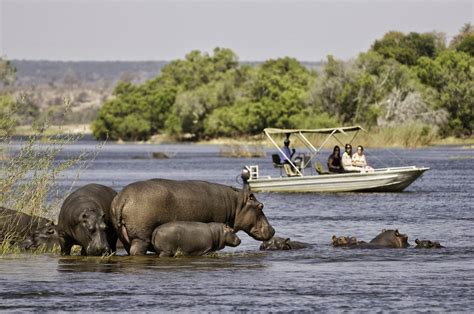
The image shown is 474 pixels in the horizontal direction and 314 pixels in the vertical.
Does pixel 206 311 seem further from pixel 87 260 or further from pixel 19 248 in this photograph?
pixel 19 248

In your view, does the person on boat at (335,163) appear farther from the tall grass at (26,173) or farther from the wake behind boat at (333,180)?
the tall grass at (26,173)

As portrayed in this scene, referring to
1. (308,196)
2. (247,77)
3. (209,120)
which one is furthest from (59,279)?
(247,77)

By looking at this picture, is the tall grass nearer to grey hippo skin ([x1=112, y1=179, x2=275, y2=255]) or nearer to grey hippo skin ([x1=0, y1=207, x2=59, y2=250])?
grey hippo skin ([x1=0, y1=207, x2=59, y2=250])

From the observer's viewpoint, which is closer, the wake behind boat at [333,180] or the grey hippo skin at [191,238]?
the grey hippo skin at [191,238]

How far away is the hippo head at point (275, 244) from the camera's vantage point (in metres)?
21.6

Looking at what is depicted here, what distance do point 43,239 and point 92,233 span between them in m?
1.98

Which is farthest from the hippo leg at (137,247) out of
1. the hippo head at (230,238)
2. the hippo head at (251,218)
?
the hippo head at (251,218)

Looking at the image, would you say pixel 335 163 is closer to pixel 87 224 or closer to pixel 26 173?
pixel 26 173

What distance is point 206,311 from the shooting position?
14859 mm

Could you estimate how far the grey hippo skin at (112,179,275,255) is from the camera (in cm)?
1914

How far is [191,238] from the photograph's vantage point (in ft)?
64.2

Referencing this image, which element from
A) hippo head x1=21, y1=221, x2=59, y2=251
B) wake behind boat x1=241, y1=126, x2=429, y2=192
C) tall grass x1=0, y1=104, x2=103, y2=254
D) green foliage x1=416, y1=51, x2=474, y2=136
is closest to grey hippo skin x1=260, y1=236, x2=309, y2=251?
tall grass x1=0, y1=104, x2=103, y2=254

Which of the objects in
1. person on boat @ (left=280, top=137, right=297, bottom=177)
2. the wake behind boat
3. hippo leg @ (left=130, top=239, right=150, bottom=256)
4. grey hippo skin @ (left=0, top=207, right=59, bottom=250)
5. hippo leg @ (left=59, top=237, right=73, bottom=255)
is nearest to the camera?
hippo leg @ (left=130, top=239, right=150, bottom=256)

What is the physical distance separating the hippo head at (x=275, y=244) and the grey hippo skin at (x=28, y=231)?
3.67 metres
